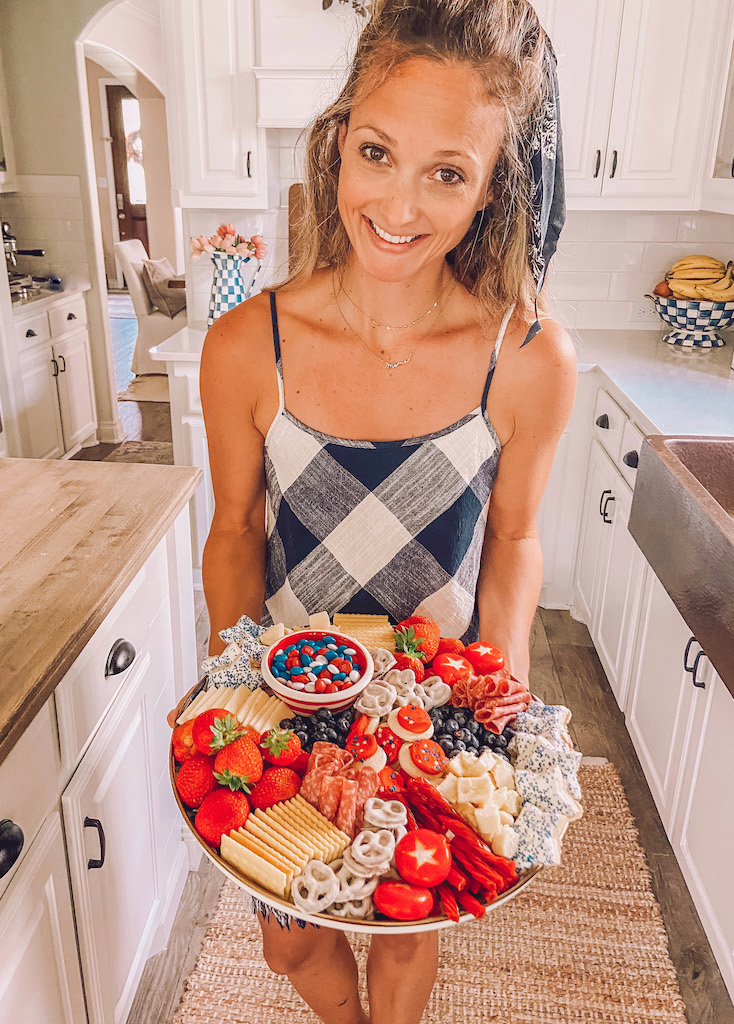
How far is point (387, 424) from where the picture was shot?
117 cm

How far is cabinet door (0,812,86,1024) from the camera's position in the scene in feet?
3.18

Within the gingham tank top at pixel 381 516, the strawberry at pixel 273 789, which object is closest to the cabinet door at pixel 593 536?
the gingham tank top at pixel 381 516

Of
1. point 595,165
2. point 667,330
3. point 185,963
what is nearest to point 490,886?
point 185,963

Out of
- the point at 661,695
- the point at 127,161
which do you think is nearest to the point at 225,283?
the point at 661,695

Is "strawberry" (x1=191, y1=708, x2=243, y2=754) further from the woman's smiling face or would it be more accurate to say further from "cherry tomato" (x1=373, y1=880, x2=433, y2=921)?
the woman's smiling face

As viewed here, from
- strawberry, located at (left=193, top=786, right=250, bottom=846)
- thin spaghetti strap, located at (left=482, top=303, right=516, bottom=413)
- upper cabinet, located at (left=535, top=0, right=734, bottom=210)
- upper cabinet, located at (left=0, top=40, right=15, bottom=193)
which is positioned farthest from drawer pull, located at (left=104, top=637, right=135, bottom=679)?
upper cabinet, located at (left=0, top=40, right=15, bottom=193)

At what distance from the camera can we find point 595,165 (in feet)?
9.27

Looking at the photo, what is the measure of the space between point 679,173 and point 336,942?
8.90 feet

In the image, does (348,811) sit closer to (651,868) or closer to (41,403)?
(651,868)

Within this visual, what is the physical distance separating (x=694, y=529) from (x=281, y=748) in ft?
3.39

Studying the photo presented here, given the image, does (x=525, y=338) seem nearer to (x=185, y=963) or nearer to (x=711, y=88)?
(x=185, y=963)

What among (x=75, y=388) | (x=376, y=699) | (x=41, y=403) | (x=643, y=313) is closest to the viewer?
(x=376, y=699)

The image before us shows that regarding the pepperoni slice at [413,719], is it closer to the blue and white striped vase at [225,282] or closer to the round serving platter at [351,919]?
the round serving platter at [351,919]

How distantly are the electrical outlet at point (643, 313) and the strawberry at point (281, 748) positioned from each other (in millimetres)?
2855
